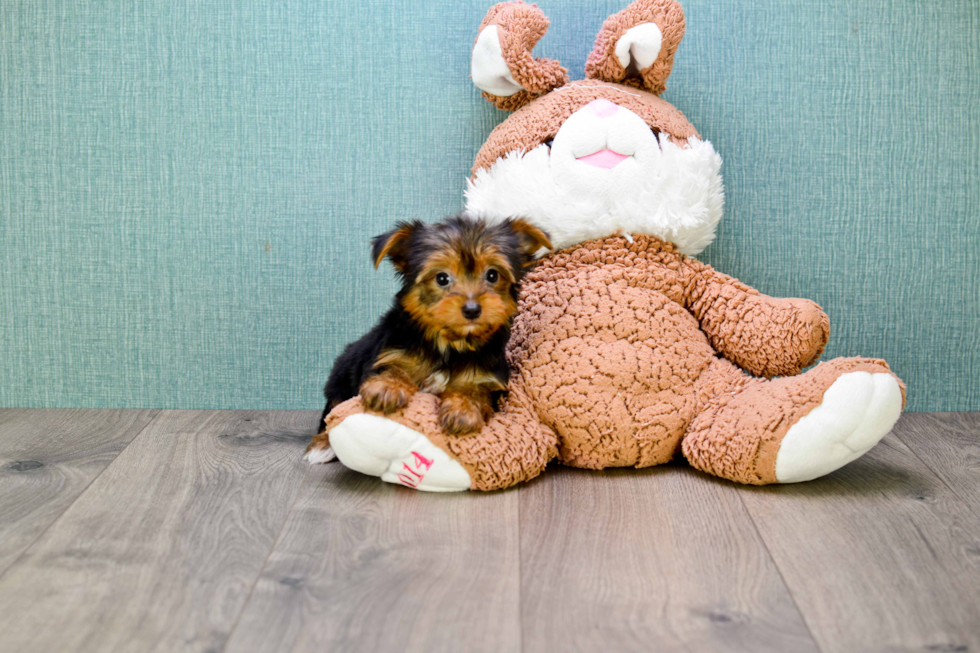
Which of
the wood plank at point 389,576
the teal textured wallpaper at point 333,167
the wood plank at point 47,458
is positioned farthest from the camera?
the teal textured wallpaper at point 333,167

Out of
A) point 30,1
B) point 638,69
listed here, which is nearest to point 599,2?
point 638,69

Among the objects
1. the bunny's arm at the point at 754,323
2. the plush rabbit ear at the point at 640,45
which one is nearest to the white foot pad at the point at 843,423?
the bunny's arm at the point at 754,323

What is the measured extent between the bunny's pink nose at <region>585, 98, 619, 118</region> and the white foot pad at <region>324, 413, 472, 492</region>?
1.00 meters

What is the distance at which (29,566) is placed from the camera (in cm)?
158

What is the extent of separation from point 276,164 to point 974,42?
2.28m

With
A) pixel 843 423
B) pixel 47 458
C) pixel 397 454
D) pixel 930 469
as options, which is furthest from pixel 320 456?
pixel 930 469

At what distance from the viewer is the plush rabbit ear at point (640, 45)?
222 centimetres

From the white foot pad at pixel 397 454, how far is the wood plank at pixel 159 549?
0.21 m

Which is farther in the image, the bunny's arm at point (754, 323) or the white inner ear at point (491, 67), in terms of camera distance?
the white inner ear at point (491, 67)

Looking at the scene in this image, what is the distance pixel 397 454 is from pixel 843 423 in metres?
1.05

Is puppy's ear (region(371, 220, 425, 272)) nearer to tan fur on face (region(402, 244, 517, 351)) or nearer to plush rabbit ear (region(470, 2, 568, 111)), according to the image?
tan fur on face (region(402, 244, 517, 351))

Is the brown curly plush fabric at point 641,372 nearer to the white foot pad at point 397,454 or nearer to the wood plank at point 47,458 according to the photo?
the white foot pad at point 397,454

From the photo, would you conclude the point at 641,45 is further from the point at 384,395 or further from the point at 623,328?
the point at 384,395

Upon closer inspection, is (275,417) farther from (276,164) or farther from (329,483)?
(276,164)
